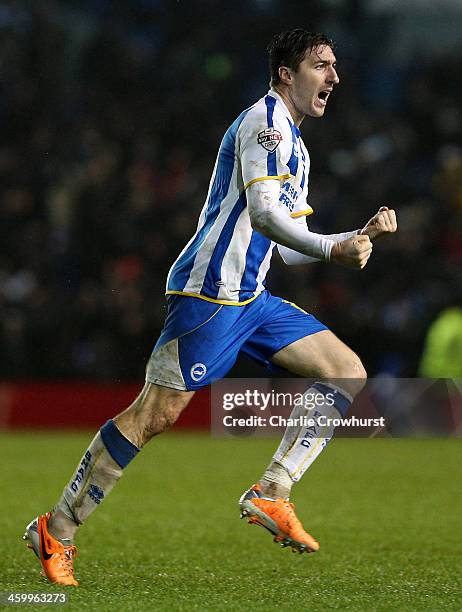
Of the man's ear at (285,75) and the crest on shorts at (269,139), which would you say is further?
the man's ear at (285,75)

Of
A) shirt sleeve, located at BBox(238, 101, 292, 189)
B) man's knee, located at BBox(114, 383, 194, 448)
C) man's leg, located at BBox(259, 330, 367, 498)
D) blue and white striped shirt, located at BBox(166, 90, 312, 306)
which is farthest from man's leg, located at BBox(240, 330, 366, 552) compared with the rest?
shirt sleeve, located at BBox(238, 101, 292, 189)

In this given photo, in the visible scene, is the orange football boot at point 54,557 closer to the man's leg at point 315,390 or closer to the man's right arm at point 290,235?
the man's leg at point 315,390

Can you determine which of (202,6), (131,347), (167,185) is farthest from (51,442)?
(202,6)

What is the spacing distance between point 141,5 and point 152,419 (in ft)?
36.2

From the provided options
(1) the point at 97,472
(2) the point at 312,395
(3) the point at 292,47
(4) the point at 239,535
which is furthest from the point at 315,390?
(4) the point at 239,535

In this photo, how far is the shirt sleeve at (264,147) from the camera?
13.8 feet

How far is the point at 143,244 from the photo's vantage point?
41.7 ft

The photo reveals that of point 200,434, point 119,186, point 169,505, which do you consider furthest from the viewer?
point 119,186

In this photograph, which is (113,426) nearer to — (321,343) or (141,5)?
(321,343)

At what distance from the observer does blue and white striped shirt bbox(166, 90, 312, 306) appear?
434cm

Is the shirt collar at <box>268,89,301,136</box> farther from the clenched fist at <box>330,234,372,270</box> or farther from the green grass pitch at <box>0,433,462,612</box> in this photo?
the green grass pitch at <box>0,433,462,612</box>

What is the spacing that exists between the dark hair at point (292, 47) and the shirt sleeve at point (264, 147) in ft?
0.84

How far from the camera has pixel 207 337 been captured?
439cm

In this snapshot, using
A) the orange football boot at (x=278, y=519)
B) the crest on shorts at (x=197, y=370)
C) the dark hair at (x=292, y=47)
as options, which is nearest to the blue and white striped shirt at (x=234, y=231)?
the dark hair at (x=292, y=47)
